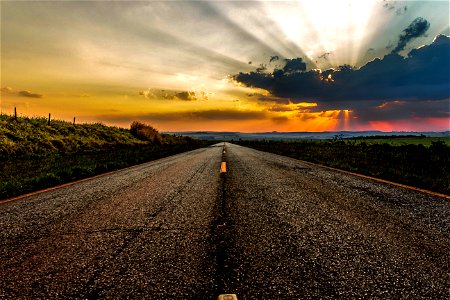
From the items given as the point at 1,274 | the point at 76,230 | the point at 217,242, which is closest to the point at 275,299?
the point at 217,242

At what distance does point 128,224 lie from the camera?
163 inches

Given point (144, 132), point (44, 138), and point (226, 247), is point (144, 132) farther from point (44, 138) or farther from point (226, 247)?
point (226, 247)

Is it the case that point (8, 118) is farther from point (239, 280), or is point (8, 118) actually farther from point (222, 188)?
point (239, 280)

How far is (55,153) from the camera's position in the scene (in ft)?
76.7

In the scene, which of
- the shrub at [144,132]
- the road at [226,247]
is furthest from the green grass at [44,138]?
the road at [226,247]

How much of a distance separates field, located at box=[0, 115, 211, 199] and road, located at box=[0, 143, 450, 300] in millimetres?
4216

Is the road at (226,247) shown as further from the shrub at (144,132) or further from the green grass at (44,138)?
the shrub at (144,132)

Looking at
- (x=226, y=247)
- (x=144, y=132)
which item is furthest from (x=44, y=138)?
(x=226, y=247)

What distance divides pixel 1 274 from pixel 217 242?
211cm

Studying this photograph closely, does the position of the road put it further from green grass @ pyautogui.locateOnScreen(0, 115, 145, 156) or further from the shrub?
the shrub

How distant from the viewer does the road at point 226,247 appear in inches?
92.3

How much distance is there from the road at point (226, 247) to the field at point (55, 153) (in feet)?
13.8

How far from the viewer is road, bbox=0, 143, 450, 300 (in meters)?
2.34

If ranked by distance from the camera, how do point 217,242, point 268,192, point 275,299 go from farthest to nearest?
1. point 268,192
2. point 217,242
3. point 275,299
